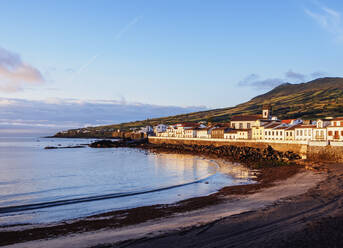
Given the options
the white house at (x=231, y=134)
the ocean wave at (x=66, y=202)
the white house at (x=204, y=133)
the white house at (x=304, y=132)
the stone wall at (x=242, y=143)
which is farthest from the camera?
the white house at (x=204, y=133)

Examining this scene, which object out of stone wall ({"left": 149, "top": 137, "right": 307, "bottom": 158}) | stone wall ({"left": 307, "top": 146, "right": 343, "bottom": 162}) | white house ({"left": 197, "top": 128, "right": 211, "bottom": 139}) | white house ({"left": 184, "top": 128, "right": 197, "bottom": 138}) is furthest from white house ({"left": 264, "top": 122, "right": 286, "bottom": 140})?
white house ({"left": 184, "top": 128, "right": 197, "bottom": 138})

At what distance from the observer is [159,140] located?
11412 centimetres

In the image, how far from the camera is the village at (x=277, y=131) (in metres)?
50.3

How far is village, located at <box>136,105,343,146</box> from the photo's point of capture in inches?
1981

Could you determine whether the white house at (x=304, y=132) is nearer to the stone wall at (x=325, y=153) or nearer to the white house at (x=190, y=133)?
the stone wall at (x=325, y=153)

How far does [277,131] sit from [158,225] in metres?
62.4

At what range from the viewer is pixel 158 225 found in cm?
1429

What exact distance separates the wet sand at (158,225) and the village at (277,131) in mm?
29395

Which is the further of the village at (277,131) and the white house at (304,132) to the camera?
the white house at (304,132)

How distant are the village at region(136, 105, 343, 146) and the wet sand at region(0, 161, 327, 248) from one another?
96.4ft

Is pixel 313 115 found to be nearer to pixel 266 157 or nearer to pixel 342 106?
pixel 342 106

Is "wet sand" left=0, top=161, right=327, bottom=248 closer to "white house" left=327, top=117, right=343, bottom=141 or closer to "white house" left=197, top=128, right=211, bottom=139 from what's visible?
"white house" left=327, top=117, right=343, bottom=141

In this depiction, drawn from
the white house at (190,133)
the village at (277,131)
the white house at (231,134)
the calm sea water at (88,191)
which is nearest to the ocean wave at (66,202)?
the calm sea water at (88,191)

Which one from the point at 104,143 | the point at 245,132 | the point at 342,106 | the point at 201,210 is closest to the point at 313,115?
the point at 342,106
